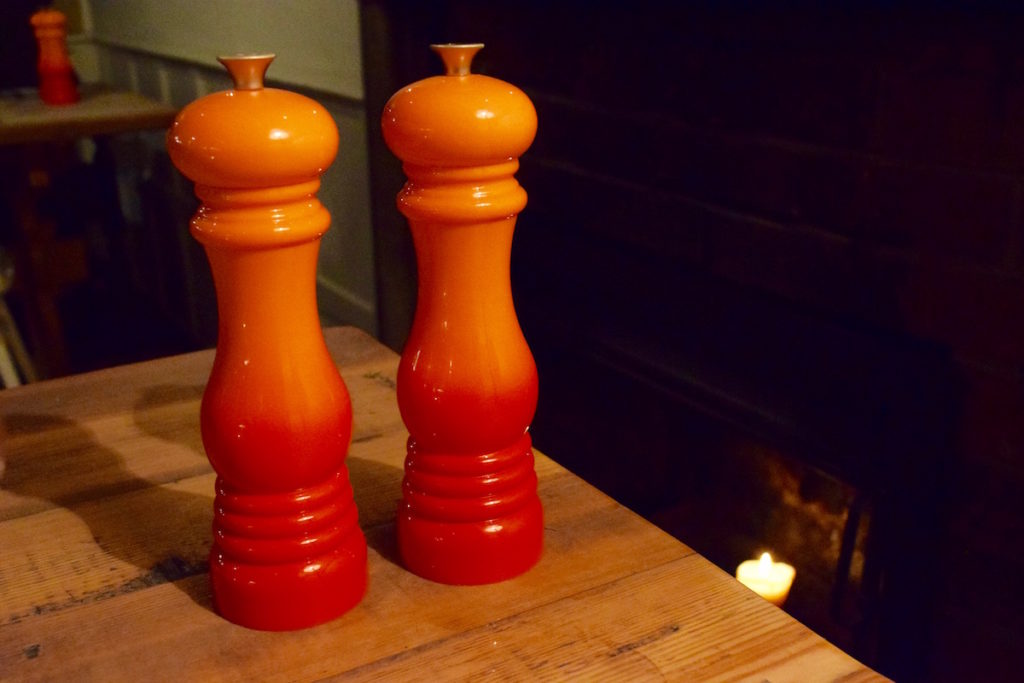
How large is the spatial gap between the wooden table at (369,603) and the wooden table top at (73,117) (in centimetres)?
161

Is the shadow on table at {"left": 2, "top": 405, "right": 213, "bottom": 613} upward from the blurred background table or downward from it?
upward

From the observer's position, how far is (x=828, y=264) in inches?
38.7

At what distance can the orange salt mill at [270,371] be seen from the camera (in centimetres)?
46

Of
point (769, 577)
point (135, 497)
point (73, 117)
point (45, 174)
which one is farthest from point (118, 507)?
point (45, 174)

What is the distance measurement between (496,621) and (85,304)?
2.96 m

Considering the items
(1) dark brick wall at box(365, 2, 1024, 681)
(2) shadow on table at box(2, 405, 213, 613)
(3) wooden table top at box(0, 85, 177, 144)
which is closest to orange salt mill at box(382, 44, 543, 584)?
(2) shadow on table at box(2, 405, 213, 613)

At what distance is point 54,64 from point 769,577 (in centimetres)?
216

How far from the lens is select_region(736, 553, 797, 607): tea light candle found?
1.02 metres

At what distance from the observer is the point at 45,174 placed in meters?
2.31

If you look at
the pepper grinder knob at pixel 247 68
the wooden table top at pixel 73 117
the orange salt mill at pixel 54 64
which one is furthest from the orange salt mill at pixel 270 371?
the orange salt mill at pixel 54 64

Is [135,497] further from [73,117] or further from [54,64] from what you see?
[54,64]

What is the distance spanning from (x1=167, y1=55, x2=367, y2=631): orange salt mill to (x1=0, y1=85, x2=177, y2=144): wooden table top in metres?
1.88

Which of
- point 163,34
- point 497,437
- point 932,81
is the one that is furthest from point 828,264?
point 163,34

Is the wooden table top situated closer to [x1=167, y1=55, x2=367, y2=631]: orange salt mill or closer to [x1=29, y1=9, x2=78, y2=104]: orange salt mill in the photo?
[x1=29, y1=9, x2=78, y2=104]: orange salt mill
